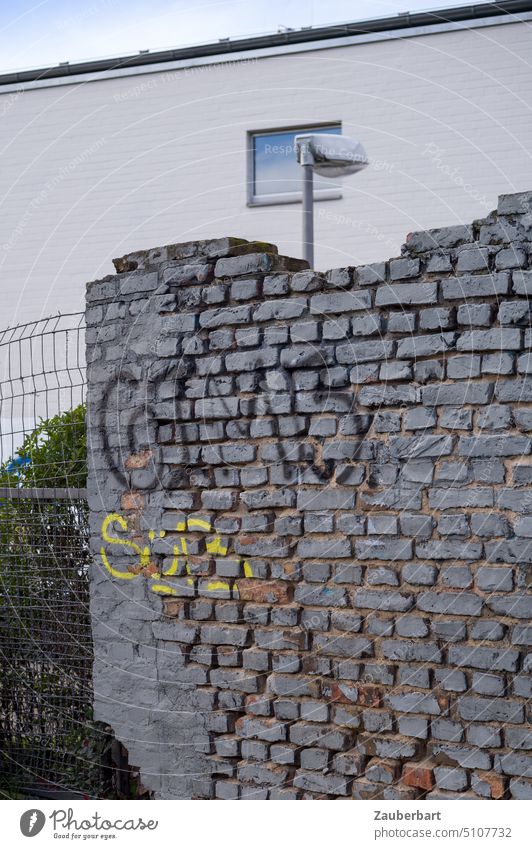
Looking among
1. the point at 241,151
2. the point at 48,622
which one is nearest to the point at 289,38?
the point at 241,151

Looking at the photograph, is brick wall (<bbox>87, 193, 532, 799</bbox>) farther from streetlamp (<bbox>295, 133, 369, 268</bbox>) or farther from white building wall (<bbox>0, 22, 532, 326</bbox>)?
white building wall (<bbox>0, 22, 532, 326</bbox>)

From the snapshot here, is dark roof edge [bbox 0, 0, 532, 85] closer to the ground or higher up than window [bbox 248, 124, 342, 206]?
higher up

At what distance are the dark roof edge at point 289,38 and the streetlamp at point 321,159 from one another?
15.8 ft

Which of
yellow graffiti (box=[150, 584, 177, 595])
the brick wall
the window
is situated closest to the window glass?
the window

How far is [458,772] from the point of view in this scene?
3.62 m

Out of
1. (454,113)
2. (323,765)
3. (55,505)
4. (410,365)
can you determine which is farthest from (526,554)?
(454,113)

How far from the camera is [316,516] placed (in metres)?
4.00

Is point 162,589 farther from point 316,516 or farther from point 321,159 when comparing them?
point 321,159

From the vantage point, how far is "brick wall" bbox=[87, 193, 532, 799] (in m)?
3.56

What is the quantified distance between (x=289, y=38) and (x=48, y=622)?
27.5 ft

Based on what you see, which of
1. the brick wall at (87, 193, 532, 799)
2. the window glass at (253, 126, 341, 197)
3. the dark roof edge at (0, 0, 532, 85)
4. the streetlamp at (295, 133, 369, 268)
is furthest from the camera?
the window glass at (253, 126, 341, 197)

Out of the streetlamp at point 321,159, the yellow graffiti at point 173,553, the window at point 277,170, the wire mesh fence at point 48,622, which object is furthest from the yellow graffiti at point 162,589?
the window at point 277,170

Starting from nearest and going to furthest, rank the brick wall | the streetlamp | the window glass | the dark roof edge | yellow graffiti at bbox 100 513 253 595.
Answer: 1. the brick wall
2. yellow graffiti at bbox 100 513 253 595
3. the streetlamp
4. the dark roof edge
5. the window glass

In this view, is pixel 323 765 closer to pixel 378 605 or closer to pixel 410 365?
pixel 378 605
